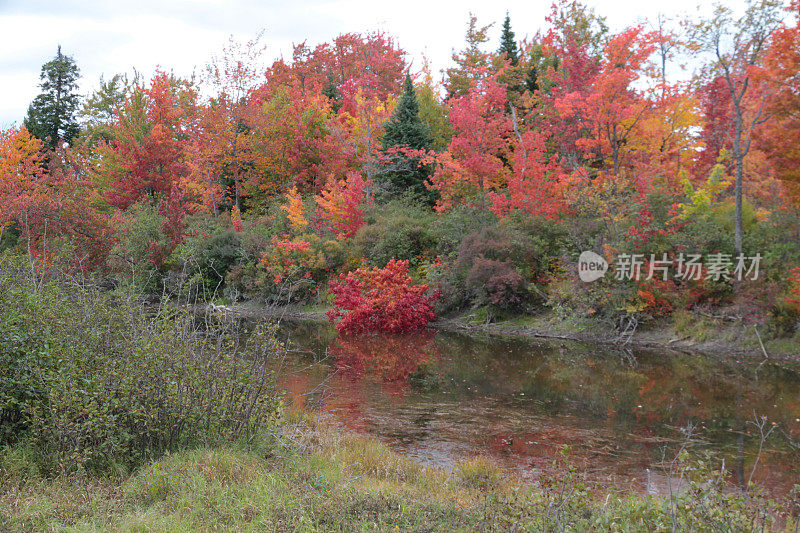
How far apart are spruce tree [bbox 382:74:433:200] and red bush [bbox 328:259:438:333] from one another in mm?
8461

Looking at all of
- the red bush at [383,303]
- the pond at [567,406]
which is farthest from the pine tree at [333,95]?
the pond at [567,406]

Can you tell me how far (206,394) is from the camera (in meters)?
5.84

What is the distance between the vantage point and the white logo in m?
16.2

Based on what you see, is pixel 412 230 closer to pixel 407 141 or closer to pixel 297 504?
pixel 407 141

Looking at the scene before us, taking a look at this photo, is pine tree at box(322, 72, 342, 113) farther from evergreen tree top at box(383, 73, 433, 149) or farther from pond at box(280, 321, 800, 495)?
pond at box(280, 321, 800, 495)

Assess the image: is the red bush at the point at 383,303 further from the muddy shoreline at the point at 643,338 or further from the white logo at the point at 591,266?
the white logo at the point at 591,266

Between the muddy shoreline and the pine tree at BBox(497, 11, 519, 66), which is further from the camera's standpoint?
the pine tree at BBox(497, 11, 519, 66)

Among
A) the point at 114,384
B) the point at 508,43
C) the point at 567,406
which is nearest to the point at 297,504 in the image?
the point at 114,384

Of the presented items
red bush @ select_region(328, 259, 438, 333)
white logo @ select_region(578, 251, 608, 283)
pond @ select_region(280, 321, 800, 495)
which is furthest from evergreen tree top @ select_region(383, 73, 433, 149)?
pond @ select_region(280, 321, 800, 495)

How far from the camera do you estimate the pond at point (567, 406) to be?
24.1ft

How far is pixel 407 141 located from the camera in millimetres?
27359

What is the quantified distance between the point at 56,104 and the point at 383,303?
33881 mm

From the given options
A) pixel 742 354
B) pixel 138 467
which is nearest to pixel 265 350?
pixel 138 467

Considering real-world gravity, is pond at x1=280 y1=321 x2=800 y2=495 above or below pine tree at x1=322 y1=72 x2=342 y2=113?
below
